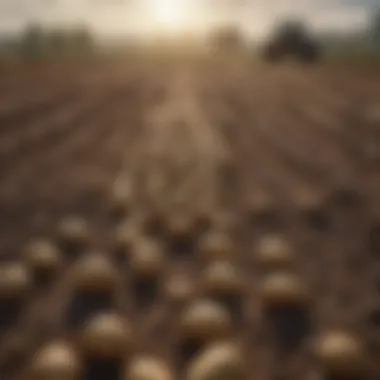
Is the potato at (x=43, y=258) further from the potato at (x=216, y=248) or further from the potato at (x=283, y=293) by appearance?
the potato at (x=283, y=293)

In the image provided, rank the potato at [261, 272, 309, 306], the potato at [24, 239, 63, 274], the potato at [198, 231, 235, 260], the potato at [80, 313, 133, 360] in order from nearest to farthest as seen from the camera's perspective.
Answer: the potato at [80, 313, 133, 360] → the potato at [261, 272, 309, 306] → the potato at [24, 239, 63, 274] → the potato at [198, 231, 235, 260]

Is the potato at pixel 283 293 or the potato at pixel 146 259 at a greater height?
the potato at pixel 146 259

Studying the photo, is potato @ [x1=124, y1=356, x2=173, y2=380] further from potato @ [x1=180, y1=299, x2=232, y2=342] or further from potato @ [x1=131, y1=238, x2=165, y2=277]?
potato @ [x1=131, y1=238, x2=165, y2=277]

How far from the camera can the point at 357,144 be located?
863 cm

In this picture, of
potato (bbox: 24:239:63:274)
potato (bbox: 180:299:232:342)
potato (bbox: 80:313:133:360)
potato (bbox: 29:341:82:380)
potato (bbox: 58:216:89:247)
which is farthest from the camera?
potato (bbox: 58:216:89:247)

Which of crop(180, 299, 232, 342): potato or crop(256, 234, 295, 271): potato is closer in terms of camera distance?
crop(180, 299, 232, 342): potato

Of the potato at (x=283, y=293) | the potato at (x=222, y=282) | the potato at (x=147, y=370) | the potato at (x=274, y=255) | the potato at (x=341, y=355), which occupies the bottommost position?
the potato at (x=341, y=355)

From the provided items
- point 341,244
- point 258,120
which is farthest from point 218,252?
point 258,120

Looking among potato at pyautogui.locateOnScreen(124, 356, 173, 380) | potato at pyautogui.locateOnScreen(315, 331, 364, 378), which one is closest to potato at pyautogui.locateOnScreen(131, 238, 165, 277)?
potato at pyautogui.locateOnScreen(124, 356, 173, 380)

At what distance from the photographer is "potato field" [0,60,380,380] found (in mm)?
3754

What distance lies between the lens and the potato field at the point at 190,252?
3.75 meters

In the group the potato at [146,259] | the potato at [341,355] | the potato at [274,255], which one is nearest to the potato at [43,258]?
the potato at [146,259]

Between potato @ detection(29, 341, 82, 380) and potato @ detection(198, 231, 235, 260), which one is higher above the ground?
potato @ detection(198, 231, 235, 260)

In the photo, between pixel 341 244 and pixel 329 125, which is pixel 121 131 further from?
pixel 341 244
